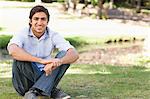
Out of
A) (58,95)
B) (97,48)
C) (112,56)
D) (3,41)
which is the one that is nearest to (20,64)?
(58,95)

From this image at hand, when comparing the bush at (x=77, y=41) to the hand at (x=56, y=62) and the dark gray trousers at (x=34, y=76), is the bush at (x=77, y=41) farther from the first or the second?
the hand at (x=56, y=62)

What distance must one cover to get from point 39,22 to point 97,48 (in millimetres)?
12939

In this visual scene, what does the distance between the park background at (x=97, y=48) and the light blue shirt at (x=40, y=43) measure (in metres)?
0.90

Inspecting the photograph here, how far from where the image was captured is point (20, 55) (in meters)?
5.12

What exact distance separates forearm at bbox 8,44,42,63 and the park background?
3.38ft

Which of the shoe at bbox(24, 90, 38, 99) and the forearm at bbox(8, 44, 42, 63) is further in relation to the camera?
the shoe at bbox(24, 90, 38, 99)

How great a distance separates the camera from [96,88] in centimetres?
706

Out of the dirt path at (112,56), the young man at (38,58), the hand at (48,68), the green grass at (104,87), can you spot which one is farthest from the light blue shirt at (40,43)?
the dirt path at (112,56)

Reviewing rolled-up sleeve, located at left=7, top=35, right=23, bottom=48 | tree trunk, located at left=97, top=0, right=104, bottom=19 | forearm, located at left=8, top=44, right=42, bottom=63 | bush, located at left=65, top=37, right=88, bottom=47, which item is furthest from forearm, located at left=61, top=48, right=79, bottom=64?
tree trunk, located at left=97, top=0, right=104, bottom=19

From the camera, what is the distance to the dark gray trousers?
17.1 ft

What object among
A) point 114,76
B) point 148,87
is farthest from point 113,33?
point 148,87

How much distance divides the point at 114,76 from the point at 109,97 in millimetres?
2347

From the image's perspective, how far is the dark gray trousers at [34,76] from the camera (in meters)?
5.21

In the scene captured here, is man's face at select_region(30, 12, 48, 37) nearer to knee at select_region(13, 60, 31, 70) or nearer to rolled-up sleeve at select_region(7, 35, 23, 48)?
rolled-up sleeve at select_region(7, 35, 23, 48)
